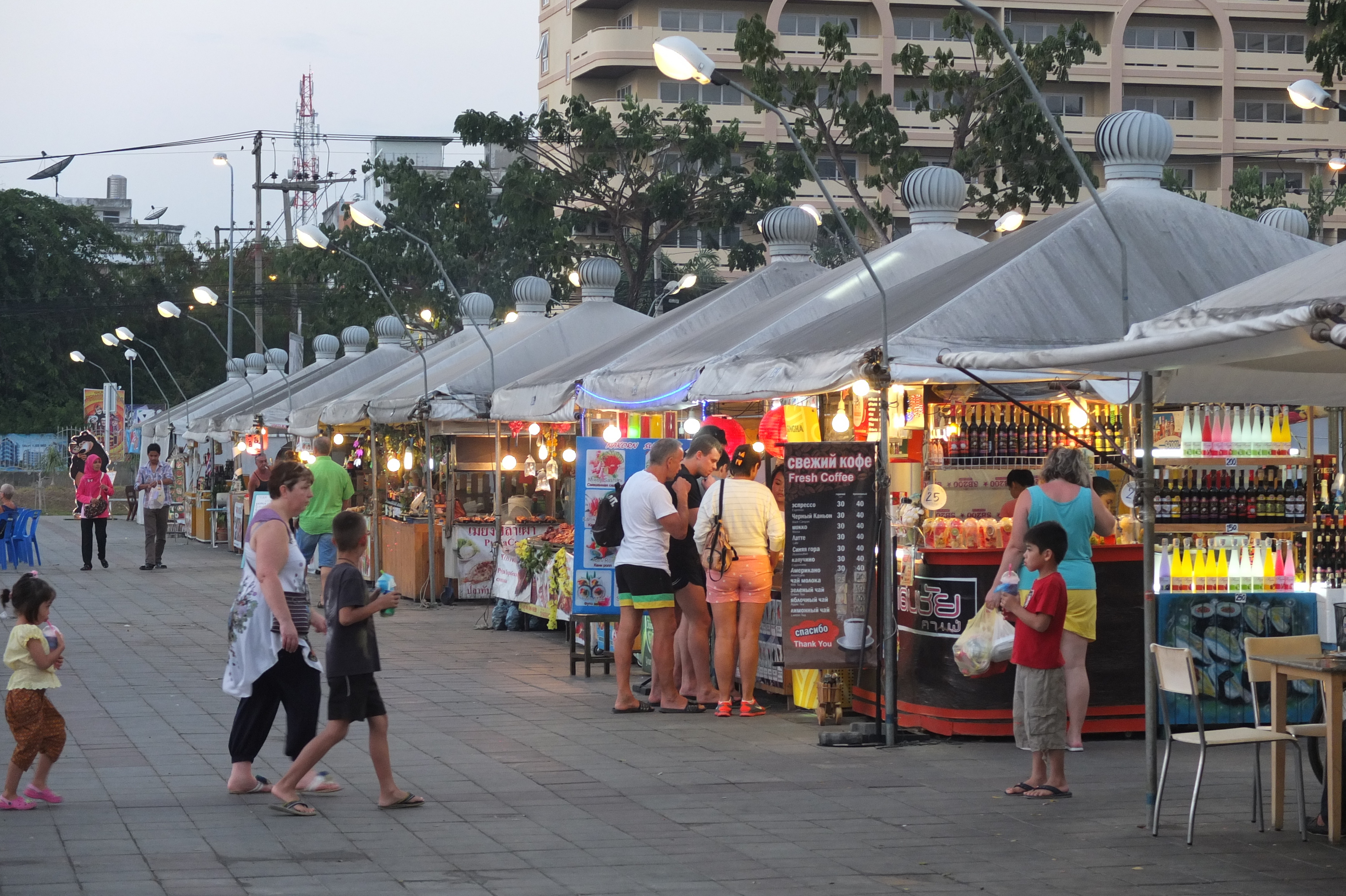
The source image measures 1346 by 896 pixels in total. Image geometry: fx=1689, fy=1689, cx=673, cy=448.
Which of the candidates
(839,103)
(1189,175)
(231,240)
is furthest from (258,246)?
(1189,175)

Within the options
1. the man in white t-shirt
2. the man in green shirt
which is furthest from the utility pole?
the man in white t-shirt

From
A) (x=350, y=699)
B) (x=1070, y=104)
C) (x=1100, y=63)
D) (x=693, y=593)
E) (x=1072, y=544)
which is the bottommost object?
(x=350, y=699)

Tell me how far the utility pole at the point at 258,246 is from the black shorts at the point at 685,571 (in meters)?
38.4

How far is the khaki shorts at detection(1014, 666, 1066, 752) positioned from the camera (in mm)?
8312

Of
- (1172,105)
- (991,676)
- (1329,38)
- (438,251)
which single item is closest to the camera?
(991,676)

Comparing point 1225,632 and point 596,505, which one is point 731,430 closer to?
point 596,505

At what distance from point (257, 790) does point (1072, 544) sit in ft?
15.1

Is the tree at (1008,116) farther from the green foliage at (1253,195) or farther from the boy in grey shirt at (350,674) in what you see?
the boy in grey shirt at (350,674)

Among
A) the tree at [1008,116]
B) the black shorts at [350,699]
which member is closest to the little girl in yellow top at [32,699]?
the black shorts at [350,699]

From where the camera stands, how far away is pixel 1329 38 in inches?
561

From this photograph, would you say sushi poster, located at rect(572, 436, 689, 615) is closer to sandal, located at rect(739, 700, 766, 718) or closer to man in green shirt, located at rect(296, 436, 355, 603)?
sandal, located at rect(739, 700, 766, 718)

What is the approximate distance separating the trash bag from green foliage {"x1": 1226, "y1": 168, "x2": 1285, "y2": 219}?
36.8 metres

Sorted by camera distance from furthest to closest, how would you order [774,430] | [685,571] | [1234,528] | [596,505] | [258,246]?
[258,246] < [774,430] < [596,505] < [685,571] < [1234,528]

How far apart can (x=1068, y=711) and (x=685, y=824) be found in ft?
10.1
